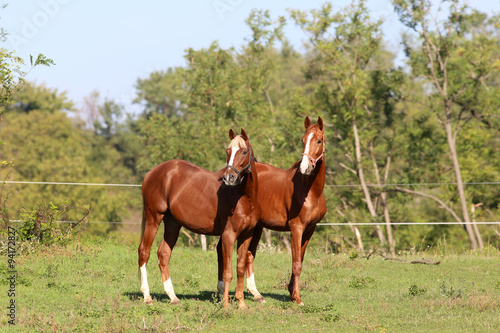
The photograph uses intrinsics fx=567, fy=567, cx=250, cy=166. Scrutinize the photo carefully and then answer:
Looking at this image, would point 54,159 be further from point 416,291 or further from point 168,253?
point 416,291

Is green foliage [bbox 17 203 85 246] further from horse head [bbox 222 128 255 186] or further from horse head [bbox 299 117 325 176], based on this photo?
horse head [bbox 299 117 325 176]

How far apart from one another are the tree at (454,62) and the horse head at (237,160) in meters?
23.9

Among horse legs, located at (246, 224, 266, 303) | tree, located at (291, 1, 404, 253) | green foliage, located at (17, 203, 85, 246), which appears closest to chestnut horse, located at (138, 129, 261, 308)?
horse legs, located at (246, 224, 266, 303)

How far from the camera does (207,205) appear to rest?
9.67 meters

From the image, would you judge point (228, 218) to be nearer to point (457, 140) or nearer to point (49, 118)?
point (457, 140)

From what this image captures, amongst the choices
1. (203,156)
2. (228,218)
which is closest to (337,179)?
(203,156)

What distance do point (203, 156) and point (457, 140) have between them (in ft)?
58.7

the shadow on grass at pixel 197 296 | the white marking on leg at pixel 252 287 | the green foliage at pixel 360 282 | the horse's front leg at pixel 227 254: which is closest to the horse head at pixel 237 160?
the horse's front leg at pixel 227 254

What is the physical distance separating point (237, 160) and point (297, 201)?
1.60m

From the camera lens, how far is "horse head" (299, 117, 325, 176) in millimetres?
8914

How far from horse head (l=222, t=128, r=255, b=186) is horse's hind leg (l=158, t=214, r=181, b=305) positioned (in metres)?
2.13

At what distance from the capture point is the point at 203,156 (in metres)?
29.6

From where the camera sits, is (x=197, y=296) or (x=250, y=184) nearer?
(x=250, y=184)

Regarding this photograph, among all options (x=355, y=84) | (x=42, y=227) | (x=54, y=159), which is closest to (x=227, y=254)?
(x=42, y=227)
